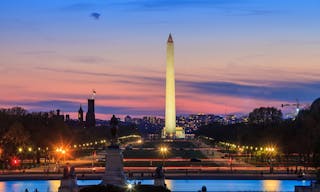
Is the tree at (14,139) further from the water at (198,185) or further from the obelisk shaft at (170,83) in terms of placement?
the obelisk shaft at (170,83)

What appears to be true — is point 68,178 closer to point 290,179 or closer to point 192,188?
point 192,188

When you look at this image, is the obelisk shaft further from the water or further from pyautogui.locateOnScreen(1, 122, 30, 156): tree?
the water

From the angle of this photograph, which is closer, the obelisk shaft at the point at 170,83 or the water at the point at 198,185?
the water at the point at 198,185

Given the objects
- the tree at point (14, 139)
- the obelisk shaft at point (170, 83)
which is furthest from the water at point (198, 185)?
the obelisk shaft at point (170, 83)

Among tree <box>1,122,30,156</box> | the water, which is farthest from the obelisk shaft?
the water

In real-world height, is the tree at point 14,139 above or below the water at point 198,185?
above

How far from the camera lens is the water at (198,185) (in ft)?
154

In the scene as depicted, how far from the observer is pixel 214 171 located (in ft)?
204

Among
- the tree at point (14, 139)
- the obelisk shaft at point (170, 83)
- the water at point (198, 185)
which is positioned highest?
the obelisk shaft at point (170, 83)

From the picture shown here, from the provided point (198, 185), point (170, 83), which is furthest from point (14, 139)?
point (170, 83)

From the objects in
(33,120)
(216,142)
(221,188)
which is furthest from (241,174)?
(216,142)

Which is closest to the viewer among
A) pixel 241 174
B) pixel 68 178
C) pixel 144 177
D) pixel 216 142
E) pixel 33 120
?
pixel 68 178

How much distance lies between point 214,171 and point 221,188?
14.7m

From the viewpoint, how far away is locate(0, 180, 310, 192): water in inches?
1849
